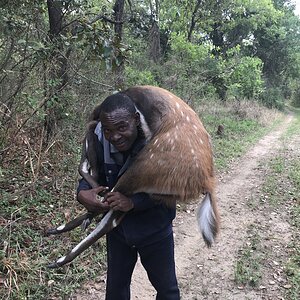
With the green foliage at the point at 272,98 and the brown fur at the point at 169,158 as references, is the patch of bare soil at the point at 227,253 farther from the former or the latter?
the green foliage at the point at 272,98

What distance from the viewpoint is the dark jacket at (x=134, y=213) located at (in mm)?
1832

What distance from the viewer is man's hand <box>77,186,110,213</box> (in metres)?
1.73

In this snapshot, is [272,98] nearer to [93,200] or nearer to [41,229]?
[41,229]

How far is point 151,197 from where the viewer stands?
5.75 ft

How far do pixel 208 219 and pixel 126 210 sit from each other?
422mm

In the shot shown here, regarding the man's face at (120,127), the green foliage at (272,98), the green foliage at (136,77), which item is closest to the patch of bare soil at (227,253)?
the man's face at (120,127)

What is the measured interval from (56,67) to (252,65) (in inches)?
466

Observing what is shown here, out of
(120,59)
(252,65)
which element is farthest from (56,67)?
(252,65)

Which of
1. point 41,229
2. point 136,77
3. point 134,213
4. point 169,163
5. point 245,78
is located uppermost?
point 245,78

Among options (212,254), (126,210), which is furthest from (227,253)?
(126,210)

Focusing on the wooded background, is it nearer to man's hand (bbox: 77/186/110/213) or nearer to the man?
the man

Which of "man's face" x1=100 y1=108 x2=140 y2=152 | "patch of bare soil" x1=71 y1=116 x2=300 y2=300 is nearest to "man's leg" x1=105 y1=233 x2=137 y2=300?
"man's face" x1=100 y1=108 x2=140 y2=152

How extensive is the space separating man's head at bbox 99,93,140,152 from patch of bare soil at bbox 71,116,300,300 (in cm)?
207

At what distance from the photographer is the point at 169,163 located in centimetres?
172
